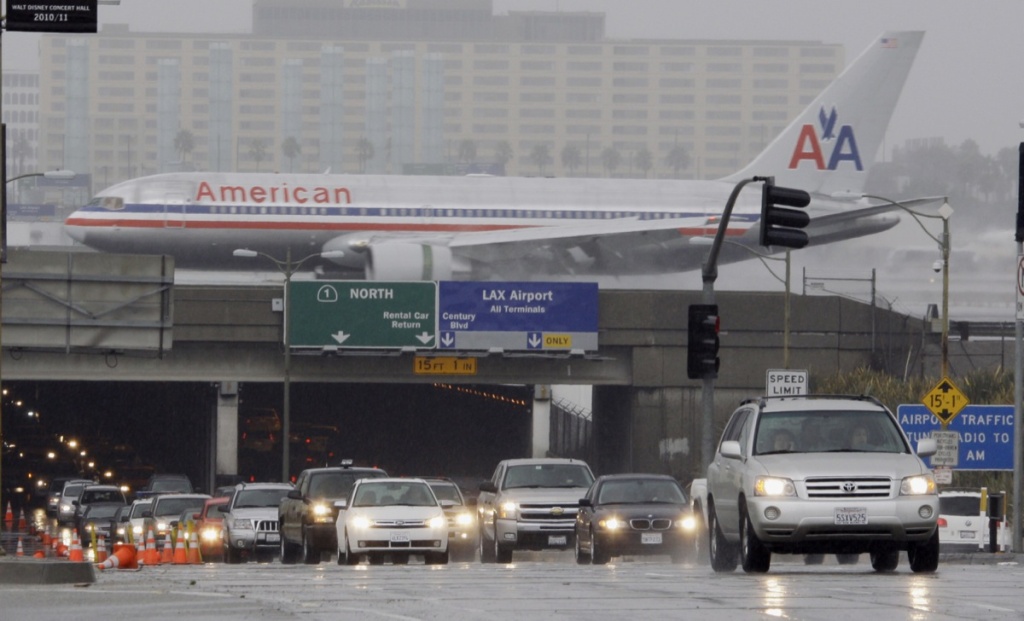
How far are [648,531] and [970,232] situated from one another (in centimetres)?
4682

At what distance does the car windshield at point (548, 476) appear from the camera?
30.2 m

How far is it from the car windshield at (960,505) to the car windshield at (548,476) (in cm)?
752

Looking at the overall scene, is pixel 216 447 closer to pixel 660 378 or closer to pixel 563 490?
pixel 660 378

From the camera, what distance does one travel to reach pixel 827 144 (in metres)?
68.3

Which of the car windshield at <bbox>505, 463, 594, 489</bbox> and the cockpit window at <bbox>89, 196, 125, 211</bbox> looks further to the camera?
the cockpit window at <bbox>89, 196, 125, 211</bbox>

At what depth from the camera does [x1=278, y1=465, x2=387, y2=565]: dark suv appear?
28078 millimetres

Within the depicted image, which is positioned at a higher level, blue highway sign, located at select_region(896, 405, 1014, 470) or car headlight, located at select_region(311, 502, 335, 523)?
blue highway sign, located at select_region(896, 405, 1014, 470)

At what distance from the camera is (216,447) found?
61.8 metres

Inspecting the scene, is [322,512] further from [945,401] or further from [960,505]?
[960,505]

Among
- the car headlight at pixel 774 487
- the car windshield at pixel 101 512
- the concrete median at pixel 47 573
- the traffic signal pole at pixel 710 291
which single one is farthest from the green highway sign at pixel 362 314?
the car headlight at pixel 774 487

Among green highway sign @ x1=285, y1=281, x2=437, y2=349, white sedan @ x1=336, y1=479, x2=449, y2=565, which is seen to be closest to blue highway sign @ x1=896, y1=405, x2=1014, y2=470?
white sedan @ x1=336, y1=479, x2=449, y2=565

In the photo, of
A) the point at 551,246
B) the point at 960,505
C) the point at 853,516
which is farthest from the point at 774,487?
the point at 551,246

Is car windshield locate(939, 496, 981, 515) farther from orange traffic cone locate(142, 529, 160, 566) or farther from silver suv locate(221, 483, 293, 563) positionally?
orange traffic cone locate(142, 529, 160, 566)

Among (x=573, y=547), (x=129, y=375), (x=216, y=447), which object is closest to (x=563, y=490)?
(x=573, y=547)
